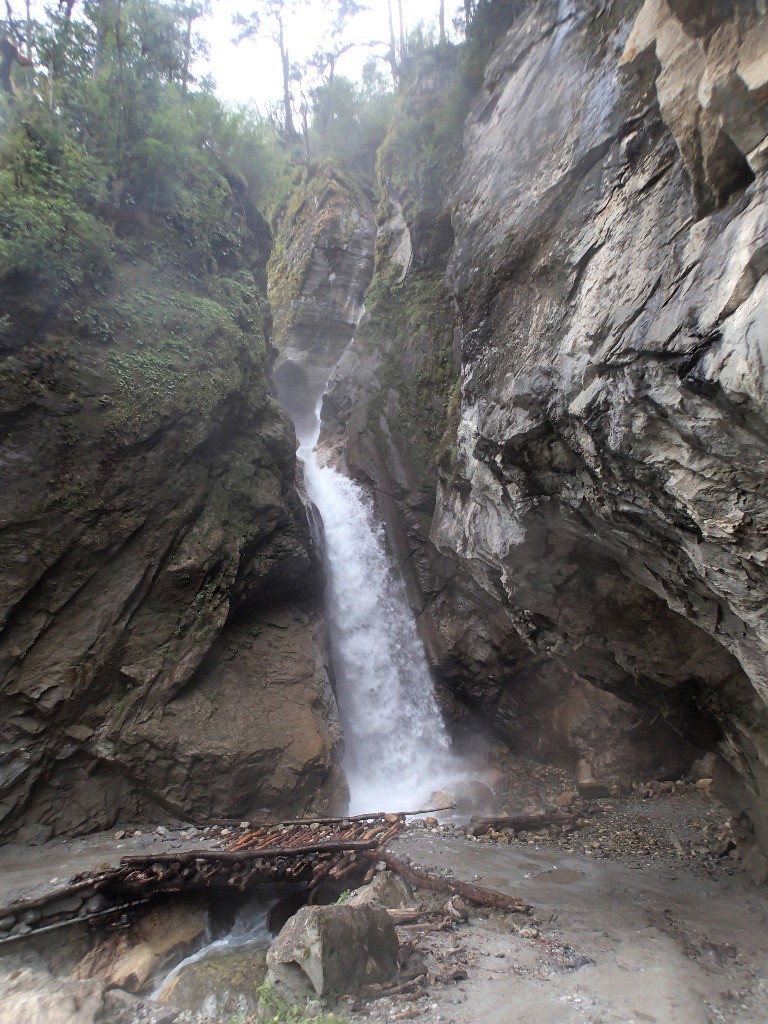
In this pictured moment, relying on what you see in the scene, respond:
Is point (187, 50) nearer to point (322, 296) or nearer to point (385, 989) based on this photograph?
point (322, 296)

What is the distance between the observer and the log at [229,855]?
718 cm

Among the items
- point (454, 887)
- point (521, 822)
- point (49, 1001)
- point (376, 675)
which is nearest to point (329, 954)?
point (49, 1001)

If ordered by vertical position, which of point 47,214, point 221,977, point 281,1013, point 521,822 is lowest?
point 281,1013

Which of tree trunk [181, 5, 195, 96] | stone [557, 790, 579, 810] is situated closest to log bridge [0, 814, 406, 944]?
stone [557, 790, 579, 810]

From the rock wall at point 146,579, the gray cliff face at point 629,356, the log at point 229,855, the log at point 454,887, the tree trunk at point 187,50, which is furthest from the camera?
the tree trunk at point 187,50

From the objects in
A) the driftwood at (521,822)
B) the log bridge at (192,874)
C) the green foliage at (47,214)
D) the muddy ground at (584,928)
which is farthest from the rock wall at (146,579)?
the driftwood at (521,822)

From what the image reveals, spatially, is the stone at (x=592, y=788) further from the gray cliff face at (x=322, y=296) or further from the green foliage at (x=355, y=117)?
the green foliage at (x=355, y=117)

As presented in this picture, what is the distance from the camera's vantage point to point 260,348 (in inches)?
597

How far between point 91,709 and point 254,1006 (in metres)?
6.25

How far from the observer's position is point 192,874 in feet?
23.9

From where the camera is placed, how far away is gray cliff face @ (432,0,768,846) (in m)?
4.18

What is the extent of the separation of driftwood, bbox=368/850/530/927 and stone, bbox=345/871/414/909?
17 cm

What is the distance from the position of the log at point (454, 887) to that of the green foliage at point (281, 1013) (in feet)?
9.36

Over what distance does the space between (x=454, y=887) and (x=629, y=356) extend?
23.1ft
